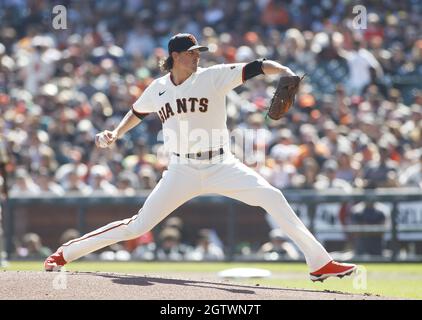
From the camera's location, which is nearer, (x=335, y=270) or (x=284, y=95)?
(x=284, y=95)

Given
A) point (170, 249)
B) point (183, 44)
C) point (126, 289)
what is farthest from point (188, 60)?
point (170, 249)

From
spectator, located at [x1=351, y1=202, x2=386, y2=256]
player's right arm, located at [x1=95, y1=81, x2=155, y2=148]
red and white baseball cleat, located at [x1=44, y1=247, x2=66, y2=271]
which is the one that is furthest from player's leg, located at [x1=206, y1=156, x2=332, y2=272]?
spectator, located at [x1=351, y1=202, x2=386, y2=256]

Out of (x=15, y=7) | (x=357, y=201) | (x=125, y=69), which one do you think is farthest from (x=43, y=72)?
(x=357, y=201)

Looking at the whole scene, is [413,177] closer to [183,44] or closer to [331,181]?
[331,181]

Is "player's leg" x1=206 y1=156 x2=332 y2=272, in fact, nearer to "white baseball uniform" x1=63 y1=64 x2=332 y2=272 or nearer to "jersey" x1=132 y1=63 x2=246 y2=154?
"white baseball uniform" x1=63 y1=64 x2=332 y2=272

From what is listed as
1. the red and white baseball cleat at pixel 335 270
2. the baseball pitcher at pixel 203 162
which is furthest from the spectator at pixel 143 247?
the red and white baseball cleat at pixel 335 270

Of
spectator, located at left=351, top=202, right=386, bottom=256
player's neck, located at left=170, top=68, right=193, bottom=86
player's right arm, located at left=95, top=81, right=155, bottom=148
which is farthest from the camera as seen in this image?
spectator, located at left=351, top=202, right=386, bottom=256

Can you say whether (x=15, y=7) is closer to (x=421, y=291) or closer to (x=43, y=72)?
(x=43, y=72)
